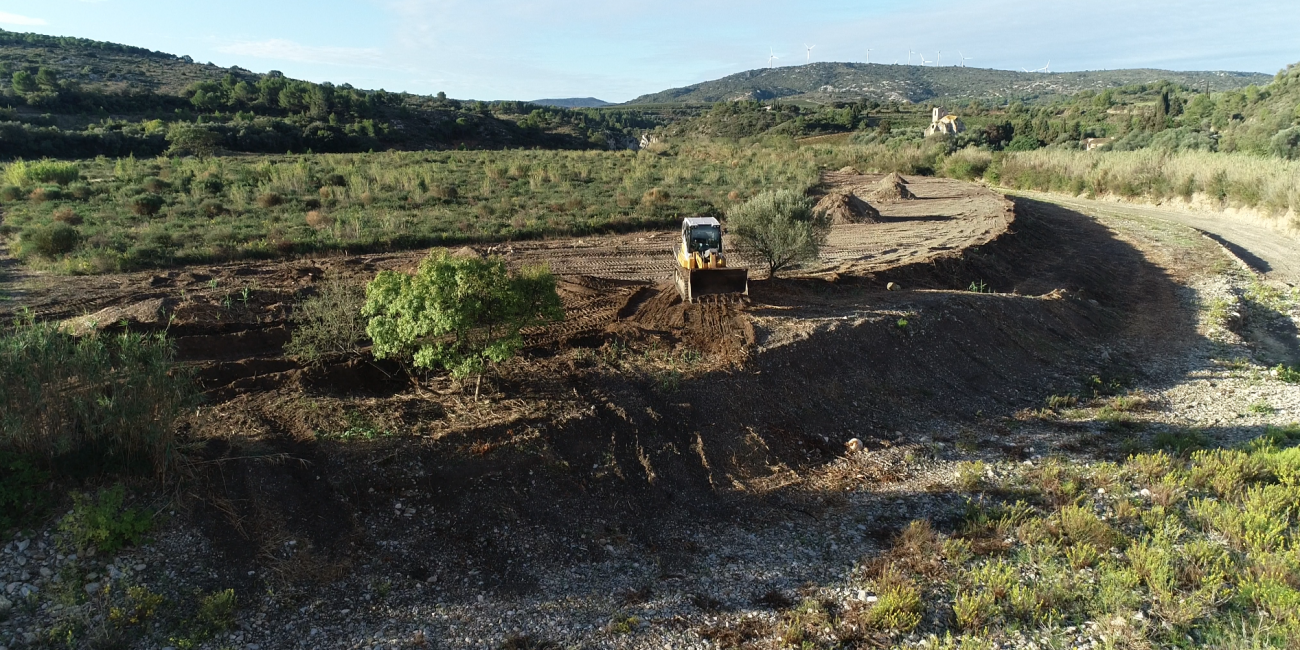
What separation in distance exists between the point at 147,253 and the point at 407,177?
13.1m

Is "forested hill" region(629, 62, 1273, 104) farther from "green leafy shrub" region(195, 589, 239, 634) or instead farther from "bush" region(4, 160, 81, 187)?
"green leafy shrub" region(195, 589, 239, 634)

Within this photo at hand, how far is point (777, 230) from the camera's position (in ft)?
52.5

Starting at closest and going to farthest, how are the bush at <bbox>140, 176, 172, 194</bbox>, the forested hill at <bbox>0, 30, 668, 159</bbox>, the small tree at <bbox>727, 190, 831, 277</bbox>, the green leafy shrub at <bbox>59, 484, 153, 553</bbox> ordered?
the green leafy shrub at <bbox>59, 484, 153, 553</bbox> → the small tree at <bbox>727, 190, 831, 277</bbox> → the bush at <bbox>140, 176, 172, 194</bbox> → the forested hill at <bbox>0, 30, 668, 159</bbox>

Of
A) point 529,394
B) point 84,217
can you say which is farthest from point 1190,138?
point 84,217

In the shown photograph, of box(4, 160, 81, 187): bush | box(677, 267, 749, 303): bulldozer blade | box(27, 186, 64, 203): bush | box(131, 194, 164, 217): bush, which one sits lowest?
box(677, 267, 749, 303): bulldozer blade

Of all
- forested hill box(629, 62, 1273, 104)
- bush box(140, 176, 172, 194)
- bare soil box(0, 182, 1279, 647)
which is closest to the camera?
bare soil box(0, 182, 1279, 647)

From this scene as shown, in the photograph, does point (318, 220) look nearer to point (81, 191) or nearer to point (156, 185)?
point (156, 185)

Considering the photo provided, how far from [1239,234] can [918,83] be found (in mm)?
165835

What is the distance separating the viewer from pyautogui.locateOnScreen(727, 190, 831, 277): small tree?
15.9 meters

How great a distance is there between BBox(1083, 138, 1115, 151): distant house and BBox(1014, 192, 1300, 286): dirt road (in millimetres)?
16367

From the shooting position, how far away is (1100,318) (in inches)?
672

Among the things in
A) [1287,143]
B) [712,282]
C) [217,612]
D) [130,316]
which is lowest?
[217,612]

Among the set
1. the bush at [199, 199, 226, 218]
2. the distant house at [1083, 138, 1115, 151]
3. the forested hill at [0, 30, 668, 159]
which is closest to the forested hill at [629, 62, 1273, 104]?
the distant house at [1083, 138, 1115, 151]

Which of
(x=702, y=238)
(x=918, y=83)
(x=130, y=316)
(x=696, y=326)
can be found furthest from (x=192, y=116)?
(x=918, y=83)
